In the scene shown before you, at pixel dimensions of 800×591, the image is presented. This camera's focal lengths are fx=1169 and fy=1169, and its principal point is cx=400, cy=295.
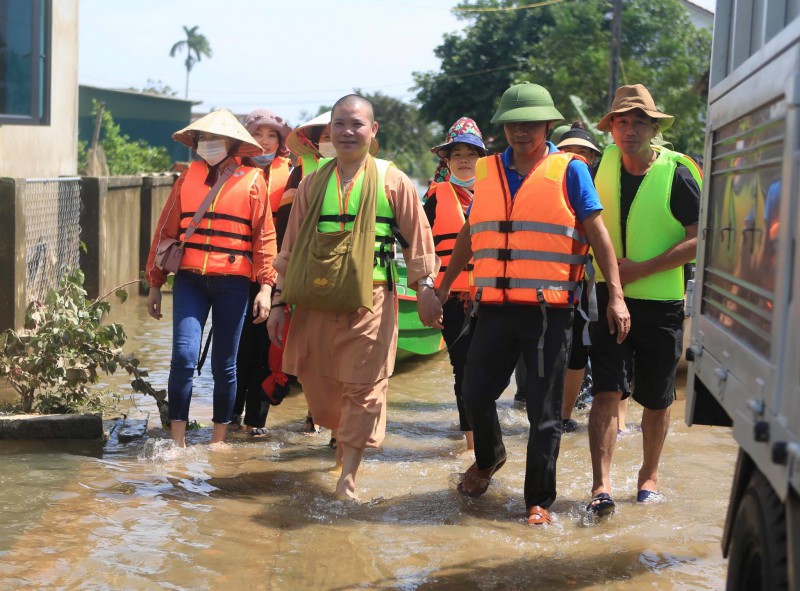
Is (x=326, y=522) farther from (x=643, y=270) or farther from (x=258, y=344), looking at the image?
(x=258, y=344)

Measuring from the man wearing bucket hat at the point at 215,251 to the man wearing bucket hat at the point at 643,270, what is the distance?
7.03 ft

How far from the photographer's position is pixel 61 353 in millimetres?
7273

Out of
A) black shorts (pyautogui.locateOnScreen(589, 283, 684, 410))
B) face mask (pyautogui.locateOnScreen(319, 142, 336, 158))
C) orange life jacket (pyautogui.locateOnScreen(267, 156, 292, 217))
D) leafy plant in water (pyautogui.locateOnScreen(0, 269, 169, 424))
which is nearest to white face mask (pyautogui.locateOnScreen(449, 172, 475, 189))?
face mask (pyautogui.locateOnScreen(319, 142, 336, 158))

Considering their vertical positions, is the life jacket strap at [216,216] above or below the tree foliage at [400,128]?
below

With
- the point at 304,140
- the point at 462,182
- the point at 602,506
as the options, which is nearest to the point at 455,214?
the point at 462,182

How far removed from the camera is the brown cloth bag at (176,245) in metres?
7.00

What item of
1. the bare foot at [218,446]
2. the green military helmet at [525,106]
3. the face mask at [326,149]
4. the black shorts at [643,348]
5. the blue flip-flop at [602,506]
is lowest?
the bare foot at [218,446]

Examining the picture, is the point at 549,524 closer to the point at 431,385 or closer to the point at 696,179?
the point at 696,179

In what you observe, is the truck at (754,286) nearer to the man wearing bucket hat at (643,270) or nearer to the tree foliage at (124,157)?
the man wearing bucket hat at (643,270)

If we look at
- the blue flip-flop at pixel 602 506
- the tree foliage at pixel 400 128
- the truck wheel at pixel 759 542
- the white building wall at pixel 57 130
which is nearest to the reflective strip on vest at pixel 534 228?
the blue flip-flop at pixel 602 506

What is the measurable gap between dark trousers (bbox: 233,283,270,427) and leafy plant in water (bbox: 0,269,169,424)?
0.83m

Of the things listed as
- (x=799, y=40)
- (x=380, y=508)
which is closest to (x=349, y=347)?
(x=380, y=508)

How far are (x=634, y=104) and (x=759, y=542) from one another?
11.2ft

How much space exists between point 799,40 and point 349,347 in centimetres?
352
